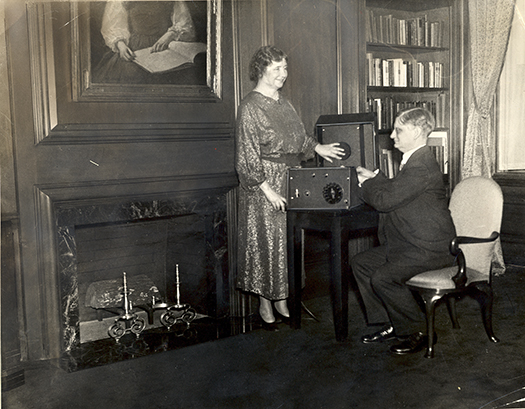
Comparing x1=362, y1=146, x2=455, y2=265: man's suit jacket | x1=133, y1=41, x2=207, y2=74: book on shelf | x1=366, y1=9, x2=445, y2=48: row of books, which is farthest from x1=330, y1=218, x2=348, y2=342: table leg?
x1=366, y1=9, x2=445, y2=48: row of books

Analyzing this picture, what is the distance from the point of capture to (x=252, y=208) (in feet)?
11.2

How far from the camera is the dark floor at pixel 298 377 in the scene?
247cm

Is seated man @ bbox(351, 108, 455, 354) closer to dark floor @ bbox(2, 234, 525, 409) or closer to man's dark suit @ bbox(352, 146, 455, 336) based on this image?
man's dark suit @ bbox(352, 146, 455, 336)

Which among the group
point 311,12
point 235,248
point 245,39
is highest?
point 311,12

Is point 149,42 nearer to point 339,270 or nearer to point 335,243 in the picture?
point 335,243

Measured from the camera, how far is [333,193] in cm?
314

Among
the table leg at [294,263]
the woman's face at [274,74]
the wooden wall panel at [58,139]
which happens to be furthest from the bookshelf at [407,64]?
the wooden wall panel at [58,139]

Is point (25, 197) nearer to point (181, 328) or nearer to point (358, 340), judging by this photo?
point (181, 328)

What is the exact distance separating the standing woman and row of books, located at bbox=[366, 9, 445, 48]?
155 centimetres

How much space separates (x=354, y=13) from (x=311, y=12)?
0.43 meters

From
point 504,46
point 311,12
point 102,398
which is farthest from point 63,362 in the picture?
point 504,46

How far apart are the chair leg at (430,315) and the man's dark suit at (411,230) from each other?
0.09 meters

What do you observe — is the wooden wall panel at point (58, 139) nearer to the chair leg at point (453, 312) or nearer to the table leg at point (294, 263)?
the table leg at point (294, 263)

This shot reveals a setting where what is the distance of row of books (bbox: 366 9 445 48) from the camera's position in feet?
15.2
